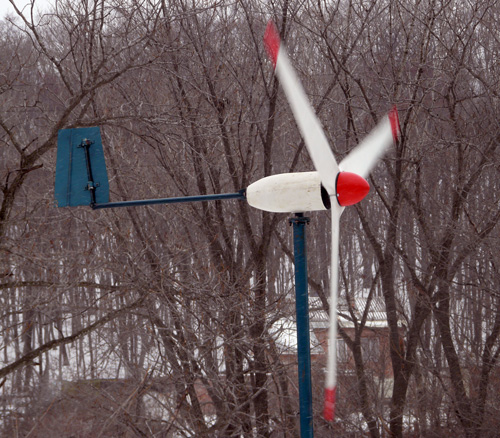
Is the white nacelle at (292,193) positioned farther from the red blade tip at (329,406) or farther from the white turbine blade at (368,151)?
the red blade tip at (329,406)

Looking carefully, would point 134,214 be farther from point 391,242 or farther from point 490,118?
point 490,118

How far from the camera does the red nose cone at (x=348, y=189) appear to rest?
336 cm

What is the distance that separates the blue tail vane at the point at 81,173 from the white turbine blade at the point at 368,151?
6.56ft

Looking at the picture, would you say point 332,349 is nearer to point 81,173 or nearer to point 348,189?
point 348,189

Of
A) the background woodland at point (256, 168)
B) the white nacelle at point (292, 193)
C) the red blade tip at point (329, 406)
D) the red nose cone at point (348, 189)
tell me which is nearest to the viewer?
the red blade tip at point (329, 406)

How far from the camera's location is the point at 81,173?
464 cm

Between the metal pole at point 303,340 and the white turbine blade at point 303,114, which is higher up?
the white turbine blade at point 303,114

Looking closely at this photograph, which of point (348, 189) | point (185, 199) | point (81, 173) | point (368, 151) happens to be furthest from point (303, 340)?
point (81, 173)

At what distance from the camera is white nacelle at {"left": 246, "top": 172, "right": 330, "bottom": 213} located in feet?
10.6

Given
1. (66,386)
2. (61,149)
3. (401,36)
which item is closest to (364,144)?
(61,149)

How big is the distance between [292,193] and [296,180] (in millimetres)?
86

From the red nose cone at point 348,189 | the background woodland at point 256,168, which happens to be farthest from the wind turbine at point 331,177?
the background woodland at point 256,168

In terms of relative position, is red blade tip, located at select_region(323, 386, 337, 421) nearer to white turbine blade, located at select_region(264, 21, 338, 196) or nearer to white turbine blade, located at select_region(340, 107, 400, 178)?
white turbine blade, located at select_region(264, 21, 338, 196)

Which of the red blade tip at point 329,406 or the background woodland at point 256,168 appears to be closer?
the red blade tip at point 329,406
